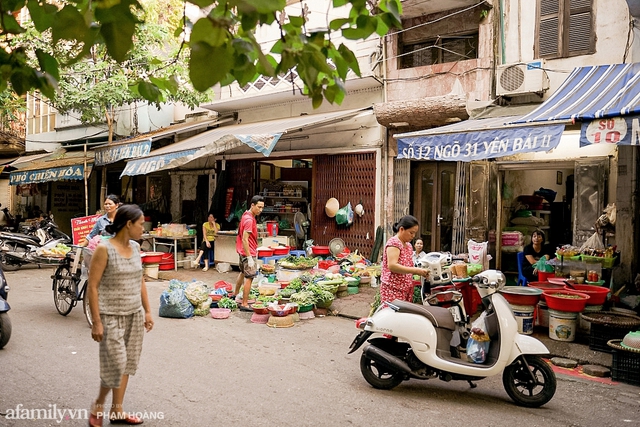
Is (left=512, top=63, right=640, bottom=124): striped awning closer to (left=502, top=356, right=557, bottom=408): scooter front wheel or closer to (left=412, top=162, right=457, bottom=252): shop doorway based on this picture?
(left=502, top=356, right=557, bottom=408): scooter front wheel

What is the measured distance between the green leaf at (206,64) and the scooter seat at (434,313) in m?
3.71

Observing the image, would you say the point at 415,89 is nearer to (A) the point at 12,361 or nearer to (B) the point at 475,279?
(B) the point at 475,279

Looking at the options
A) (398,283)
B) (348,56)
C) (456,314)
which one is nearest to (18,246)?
(398,283)

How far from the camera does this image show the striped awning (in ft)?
19.8

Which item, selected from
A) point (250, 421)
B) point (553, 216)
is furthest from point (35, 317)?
point (553, 216)

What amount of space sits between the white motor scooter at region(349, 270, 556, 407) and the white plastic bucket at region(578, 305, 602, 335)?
79.9 inches

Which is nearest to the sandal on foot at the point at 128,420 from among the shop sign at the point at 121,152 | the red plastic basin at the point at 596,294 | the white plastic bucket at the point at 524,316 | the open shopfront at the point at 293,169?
the white plastic bucket at the point at 524,316

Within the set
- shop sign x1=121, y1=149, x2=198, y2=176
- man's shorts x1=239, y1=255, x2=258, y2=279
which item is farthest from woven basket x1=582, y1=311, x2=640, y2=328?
shop sign x1=121, y1=149, x2=198, y2=176

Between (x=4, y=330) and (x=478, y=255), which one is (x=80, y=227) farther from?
(x=478, y=255)

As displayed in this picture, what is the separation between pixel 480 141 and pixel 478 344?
3177 mm

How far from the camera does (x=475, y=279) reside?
16.3 feet

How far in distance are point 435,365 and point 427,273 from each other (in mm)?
942

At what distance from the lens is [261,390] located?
504cm

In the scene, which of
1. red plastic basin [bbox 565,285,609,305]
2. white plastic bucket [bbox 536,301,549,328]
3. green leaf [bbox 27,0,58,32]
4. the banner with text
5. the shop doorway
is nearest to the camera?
green leaf [bbox 27,0,58,32]
